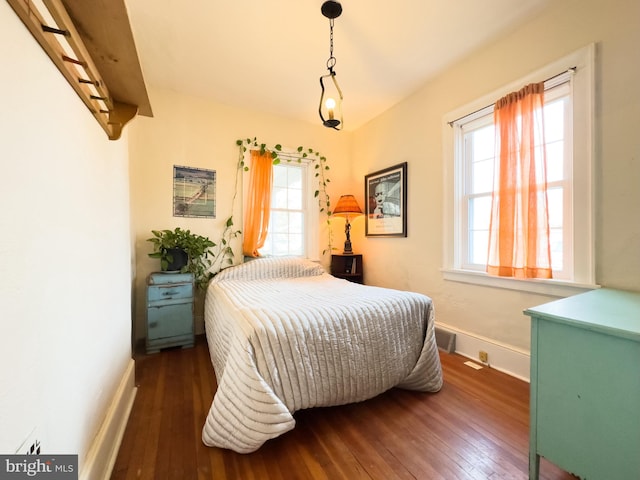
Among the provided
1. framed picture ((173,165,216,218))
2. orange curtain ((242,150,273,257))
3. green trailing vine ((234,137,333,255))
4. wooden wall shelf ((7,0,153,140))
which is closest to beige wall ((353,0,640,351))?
green trailing vine ((234,137,333,255))

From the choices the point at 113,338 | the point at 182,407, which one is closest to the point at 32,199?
the point at 113,338

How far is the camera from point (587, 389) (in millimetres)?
963

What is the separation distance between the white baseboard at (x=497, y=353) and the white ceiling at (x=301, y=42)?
95.9 inches

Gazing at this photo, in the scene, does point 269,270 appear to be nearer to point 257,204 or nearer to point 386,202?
point 257,204

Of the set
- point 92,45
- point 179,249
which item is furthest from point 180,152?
point 92,45

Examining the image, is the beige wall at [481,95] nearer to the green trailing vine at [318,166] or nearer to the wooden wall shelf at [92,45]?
the green trailing vine at [318,166]

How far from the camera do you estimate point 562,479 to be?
3.80 ft

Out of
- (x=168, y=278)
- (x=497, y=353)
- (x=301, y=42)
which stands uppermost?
(x=301, y=42)

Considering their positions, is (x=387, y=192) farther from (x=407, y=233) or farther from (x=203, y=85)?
(x=203, y=85)

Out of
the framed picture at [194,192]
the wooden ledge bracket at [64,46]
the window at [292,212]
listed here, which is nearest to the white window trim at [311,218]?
the window at [292,212]

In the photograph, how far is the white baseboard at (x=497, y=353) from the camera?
6.37ft

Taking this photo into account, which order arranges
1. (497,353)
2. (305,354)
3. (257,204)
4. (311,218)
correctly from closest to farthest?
1. (305,354)
2. (497,353)
3. (257,204)
4. (311,218)

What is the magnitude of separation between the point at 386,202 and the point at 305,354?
91.4 inches

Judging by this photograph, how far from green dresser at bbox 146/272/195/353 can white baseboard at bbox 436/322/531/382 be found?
8.23 ft
